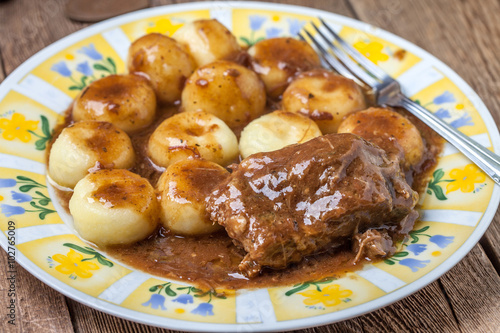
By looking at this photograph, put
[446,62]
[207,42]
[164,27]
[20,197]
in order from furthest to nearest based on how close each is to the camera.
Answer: [446,62] < [164,27] < [207,42] < [20,197]

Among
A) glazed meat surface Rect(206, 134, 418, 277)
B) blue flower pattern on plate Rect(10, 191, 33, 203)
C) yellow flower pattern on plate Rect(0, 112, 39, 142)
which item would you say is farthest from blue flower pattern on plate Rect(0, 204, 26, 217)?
glazed meat surface Rect(206, 134, 418, 277)

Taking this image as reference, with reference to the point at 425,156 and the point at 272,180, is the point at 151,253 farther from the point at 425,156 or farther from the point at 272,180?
the point at 425,156

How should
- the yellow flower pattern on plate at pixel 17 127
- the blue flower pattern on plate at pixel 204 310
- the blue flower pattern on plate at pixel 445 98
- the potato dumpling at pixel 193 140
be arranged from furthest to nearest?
the blue flower pattern on plate at pixel 445 98
the yellow flower pattern on plate at pixel 17 127
the potato dumpling at pixel 193 140
the blue flower pattern on plate at pixel 204 310

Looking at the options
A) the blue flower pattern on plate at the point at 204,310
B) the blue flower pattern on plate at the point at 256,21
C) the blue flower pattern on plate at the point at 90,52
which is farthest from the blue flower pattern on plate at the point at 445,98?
the blue flower pattern on plate at the point at 90,52

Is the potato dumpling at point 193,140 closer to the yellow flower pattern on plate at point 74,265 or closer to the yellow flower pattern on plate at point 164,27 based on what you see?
the yellow flower pattern on plate at point 74,265

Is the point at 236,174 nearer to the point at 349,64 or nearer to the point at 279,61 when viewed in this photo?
the point at 279,61

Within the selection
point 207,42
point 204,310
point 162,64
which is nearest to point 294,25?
point 207,42
